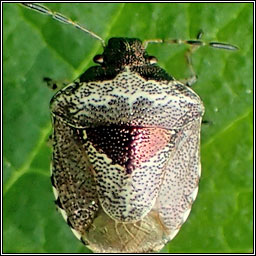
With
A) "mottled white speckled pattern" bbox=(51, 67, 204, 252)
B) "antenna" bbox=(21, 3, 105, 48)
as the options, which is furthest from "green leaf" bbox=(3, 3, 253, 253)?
"mottled white speckled pattern" bbox=(51, 67, 204, 252)

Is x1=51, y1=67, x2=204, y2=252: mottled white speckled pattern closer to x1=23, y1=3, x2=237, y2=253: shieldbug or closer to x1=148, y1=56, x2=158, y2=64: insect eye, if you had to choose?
x1=23, y1=3, x2=237, y2=253: shieldbug

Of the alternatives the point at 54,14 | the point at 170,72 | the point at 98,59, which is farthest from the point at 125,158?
the point at 54,14

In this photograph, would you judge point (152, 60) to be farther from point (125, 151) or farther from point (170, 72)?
point (125, 151)

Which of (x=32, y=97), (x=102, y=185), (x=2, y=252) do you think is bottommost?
(x=2, y=252)

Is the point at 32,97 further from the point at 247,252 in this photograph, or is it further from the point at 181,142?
the point at 247,252

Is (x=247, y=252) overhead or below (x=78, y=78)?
below

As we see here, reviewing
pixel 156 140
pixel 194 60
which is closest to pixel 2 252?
pixel 156 140

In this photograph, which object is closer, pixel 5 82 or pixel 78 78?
pixel 78 78

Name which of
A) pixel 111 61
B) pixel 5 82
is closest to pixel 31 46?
pixel 5 82
